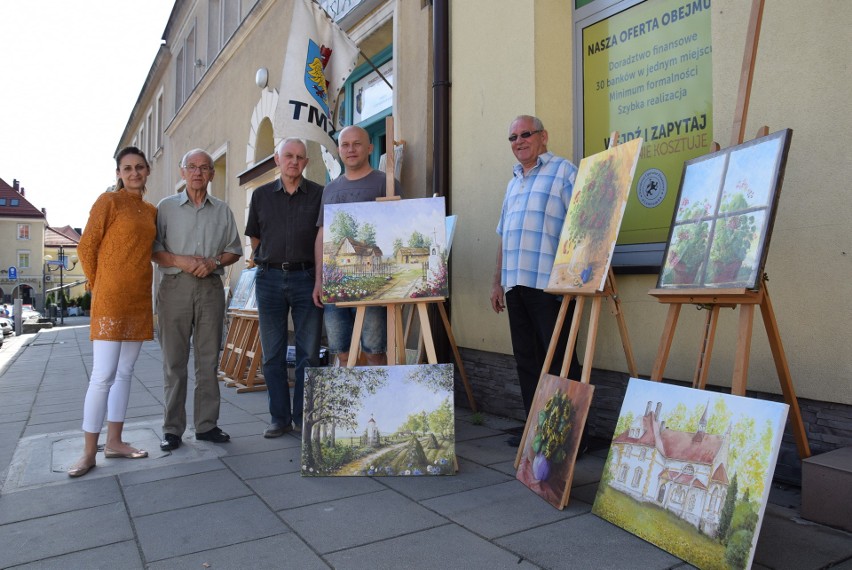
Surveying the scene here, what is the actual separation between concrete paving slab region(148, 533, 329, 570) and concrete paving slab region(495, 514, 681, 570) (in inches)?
28.4

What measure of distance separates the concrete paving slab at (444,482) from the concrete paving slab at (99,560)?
1159 mm

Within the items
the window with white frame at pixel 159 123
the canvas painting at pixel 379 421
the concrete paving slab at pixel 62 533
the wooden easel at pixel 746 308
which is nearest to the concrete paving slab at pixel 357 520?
the canvas painting at pixel 379 421

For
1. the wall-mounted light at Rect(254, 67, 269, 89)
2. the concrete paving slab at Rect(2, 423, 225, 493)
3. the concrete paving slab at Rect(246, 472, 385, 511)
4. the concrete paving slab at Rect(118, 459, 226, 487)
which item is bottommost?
the concrete paving slab at Rect(2, 423, 225, 493)

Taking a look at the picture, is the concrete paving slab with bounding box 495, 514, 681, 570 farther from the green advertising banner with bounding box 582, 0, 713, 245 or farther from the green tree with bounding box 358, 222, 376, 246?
the green advertising banner with bounding box 582, 0, 713, 245

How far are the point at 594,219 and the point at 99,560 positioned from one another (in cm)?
255

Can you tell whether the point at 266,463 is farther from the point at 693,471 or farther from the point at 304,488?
the point at 693,471

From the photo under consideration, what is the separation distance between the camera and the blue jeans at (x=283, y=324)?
4055 mm

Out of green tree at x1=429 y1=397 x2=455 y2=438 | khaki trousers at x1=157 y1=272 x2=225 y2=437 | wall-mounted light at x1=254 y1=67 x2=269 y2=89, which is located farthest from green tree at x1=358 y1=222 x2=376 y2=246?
wall-mounted light at x1=254 y1=67 x2=269 y2=89

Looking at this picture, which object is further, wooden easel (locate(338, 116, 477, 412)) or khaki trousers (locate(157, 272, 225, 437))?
khaki trousers (locate(157, 272, 225, 437))

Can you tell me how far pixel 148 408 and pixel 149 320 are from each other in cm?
208

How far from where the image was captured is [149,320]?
3.53 meters

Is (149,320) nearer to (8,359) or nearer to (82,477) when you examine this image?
(82,477)

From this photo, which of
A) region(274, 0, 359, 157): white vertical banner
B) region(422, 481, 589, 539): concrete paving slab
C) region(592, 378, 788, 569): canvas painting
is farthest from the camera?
region(274, 0, 359, 157): white vertical banner

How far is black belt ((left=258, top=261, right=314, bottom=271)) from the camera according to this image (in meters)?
4.04
